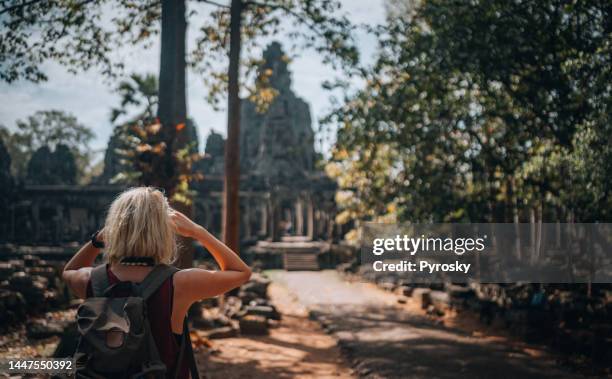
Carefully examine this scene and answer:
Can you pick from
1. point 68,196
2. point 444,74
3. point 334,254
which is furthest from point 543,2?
point 68,196

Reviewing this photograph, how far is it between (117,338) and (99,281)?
0.91 ft

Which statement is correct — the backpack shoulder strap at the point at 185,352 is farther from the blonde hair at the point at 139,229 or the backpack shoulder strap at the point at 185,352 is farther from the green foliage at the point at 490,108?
the green foliage at the point at 490,108

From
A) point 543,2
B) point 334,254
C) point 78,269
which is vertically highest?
point 543,2

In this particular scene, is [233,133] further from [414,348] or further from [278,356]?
[414,348]

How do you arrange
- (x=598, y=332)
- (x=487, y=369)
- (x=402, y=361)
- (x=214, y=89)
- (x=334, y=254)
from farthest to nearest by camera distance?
(x=334, y=254) < (x=214, y=89) < (x=598, y=332) < (x=402, y=361) < (x=487, y=369)

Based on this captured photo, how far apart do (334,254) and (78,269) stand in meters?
25.1

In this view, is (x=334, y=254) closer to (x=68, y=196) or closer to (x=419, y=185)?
(x=419, y=185)

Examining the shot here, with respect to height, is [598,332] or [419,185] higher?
[419,185]

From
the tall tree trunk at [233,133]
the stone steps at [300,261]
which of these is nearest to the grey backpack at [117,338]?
the tall tree trunk at [233,133]

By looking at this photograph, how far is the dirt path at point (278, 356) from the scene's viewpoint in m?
7.04

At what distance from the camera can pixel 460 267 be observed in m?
18.4

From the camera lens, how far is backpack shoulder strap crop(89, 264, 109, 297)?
2016mm

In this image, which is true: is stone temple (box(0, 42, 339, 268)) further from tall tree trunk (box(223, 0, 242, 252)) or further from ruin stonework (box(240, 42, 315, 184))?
tall tree trunk (box(223, 0, 242, 252))

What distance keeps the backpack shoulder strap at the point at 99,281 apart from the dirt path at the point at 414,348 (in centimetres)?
538
